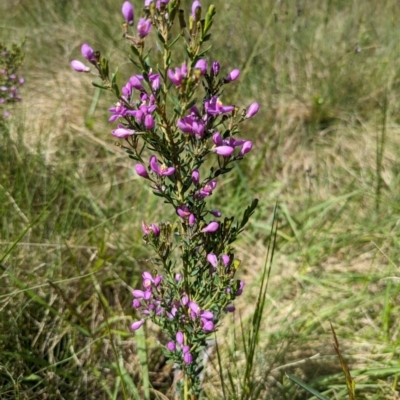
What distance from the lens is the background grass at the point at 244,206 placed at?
1937mm

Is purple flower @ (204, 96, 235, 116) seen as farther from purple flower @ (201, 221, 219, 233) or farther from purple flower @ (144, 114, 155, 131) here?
purple flower @ (201, 221, 219, 233)

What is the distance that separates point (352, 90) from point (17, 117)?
7.40 ft

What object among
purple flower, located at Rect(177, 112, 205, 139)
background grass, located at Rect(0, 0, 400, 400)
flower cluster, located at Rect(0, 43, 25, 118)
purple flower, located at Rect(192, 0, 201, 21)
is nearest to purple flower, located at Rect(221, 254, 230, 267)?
background grass, located at Rect(0, 0, 400, 400)

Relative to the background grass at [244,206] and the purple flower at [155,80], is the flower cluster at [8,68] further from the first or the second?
the purple flower at [155,80]

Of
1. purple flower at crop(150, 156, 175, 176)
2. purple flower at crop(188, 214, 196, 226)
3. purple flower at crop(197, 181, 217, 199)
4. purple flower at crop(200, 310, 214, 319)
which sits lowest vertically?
purple flower at crop(200, 310, 214, 319)

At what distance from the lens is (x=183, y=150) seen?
1.27 m

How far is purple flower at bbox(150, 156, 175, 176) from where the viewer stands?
45.5 inches

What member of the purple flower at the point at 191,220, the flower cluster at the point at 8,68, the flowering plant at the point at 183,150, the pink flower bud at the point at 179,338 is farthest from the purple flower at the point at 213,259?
the flower cluster at the point at 8,68

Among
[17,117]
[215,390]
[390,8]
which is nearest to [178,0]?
[215,390]

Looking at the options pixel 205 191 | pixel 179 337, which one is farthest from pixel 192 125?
pixel 179 337

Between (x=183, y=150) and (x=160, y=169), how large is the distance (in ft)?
0.39

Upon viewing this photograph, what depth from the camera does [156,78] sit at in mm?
1130

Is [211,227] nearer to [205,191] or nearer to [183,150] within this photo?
[205,191]

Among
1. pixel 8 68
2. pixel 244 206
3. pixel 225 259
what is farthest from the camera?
pixel 244 206
